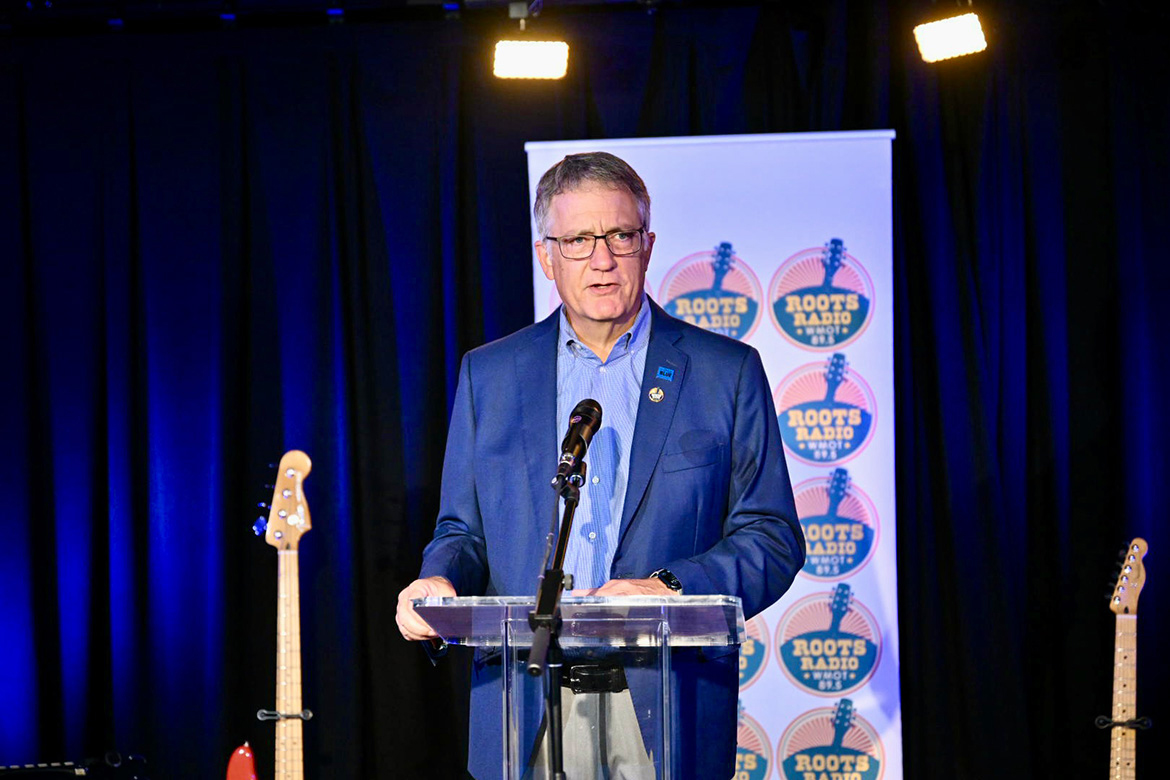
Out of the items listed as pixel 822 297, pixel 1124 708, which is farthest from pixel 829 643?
pixel 822 297

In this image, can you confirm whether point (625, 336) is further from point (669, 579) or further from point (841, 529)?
point (841, 529)

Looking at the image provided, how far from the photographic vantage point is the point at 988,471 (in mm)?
4824

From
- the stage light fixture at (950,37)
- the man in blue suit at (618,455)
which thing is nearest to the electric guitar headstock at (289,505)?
the man in blue suit at (618,455)

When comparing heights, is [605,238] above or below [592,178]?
below

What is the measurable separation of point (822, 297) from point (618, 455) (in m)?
2.07

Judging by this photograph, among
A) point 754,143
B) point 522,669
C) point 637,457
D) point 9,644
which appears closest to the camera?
point 522,669

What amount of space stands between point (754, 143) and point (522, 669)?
3007 millimetres

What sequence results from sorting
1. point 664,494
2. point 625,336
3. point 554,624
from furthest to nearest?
point 625,336
point 664,494
point 554,624

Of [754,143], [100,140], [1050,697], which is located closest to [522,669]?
[754,143]

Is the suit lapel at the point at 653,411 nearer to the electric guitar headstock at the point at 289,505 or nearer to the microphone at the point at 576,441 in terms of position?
the microphone at the point at 576,441

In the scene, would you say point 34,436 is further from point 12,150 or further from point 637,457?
point 637,457

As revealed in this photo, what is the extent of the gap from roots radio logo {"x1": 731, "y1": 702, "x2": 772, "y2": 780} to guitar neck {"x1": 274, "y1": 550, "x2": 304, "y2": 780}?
5.48ft

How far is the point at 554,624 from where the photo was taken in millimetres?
1917

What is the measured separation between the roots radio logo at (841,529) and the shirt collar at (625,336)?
181 cm
